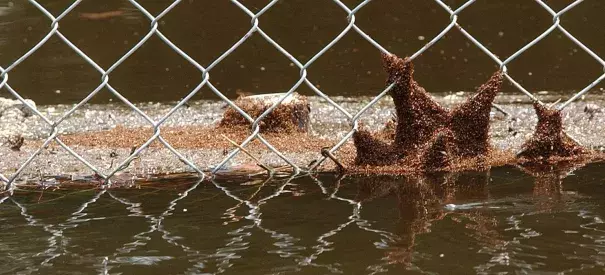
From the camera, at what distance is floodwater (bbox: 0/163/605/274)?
219cm

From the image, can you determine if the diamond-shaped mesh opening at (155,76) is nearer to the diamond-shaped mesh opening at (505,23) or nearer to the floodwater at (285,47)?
the floodwater at (285,47)

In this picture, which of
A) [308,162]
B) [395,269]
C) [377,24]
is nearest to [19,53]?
[377,24]

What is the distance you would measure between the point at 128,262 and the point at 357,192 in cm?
71

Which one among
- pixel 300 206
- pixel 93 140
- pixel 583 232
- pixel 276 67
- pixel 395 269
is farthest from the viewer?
pixel 276 67

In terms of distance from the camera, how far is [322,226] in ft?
8.04

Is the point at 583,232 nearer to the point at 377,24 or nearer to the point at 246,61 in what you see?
the point at 246,61

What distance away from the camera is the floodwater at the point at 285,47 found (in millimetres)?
4410

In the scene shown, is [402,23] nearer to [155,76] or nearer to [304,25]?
[304,25]

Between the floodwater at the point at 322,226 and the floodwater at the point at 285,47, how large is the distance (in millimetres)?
1428

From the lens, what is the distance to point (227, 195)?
9.04 ft

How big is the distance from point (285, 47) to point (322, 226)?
2836mm

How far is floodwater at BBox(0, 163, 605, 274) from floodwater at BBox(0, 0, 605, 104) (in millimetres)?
1428

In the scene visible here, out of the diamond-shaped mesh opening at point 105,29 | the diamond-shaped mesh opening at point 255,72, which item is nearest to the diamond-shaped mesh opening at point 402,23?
the diamond-shaped mesh opening at point 255,72

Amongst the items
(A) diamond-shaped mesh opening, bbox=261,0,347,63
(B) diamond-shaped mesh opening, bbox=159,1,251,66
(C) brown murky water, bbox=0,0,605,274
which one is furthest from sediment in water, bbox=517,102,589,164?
(B) diamond-shaped mesh opening, bbox=159,1,251,66
